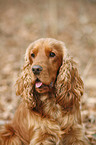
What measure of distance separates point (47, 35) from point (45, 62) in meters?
9.96

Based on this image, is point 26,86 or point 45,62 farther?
point 26,86

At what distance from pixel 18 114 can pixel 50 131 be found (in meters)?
0.65

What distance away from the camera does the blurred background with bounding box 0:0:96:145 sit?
535 centimetres

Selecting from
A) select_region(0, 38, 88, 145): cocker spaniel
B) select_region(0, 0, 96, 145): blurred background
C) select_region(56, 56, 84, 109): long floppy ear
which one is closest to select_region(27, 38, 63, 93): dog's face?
select_region(0, 38, 88, 145): cocker spaniel

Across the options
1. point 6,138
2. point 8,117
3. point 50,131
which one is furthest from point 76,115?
point 8,117

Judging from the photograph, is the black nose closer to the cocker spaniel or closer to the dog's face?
the dog's face

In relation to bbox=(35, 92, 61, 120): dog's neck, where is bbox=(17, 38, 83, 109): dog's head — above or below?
above

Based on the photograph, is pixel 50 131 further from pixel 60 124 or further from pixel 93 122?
pixel 93 122

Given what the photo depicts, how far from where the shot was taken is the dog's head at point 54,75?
301 cm

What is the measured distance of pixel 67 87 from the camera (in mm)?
3174

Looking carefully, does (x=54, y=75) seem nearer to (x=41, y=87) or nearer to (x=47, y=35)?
(x=41, y=87)

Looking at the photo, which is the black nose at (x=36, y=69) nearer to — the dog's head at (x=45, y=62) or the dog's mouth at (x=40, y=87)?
the dog's head at (x=45, y=62)

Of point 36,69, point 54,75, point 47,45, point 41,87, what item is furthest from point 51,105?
point 47,45

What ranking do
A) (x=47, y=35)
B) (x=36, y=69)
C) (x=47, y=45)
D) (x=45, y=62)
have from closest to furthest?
(x=36, y=69), (x=45, y=62), (x=47, y=45), (x=47, y=35)
